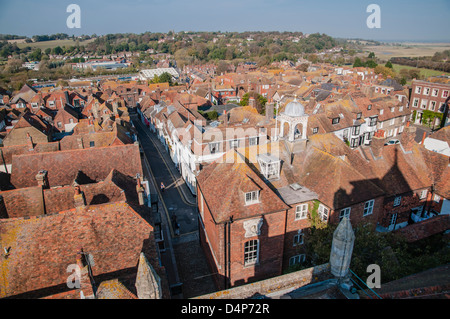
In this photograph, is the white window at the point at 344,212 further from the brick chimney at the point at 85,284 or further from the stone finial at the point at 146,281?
the brick chimney at the point at 85,284

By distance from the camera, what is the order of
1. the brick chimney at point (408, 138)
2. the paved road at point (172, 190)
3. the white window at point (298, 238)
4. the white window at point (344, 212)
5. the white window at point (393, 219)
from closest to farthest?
the white window at point (344, 212) < the white window at point (298, 238) < the white window at point (393, 219) < the brick chimney at point (408, 138) < the paved road at point (172, 190)

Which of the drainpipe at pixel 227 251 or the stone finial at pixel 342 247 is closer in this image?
the stone finial at pixel 342 247

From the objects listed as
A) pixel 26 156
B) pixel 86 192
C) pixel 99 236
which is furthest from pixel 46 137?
pixel 99 236

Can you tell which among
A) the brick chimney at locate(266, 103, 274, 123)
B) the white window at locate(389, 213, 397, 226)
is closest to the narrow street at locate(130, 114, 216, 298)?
the brick chimney at locate(266, 103, 274, 123)

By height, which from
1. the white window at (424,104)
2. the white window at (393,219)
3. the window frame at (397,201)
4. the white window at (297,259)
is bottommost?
the white window at (297,259)

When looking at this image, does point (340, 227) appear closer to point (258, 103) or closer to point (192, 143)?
point (192, 143)

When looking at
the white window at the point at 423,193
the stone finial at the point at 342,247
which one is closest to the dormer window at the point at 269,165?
the stone finial at the point at 342,247
